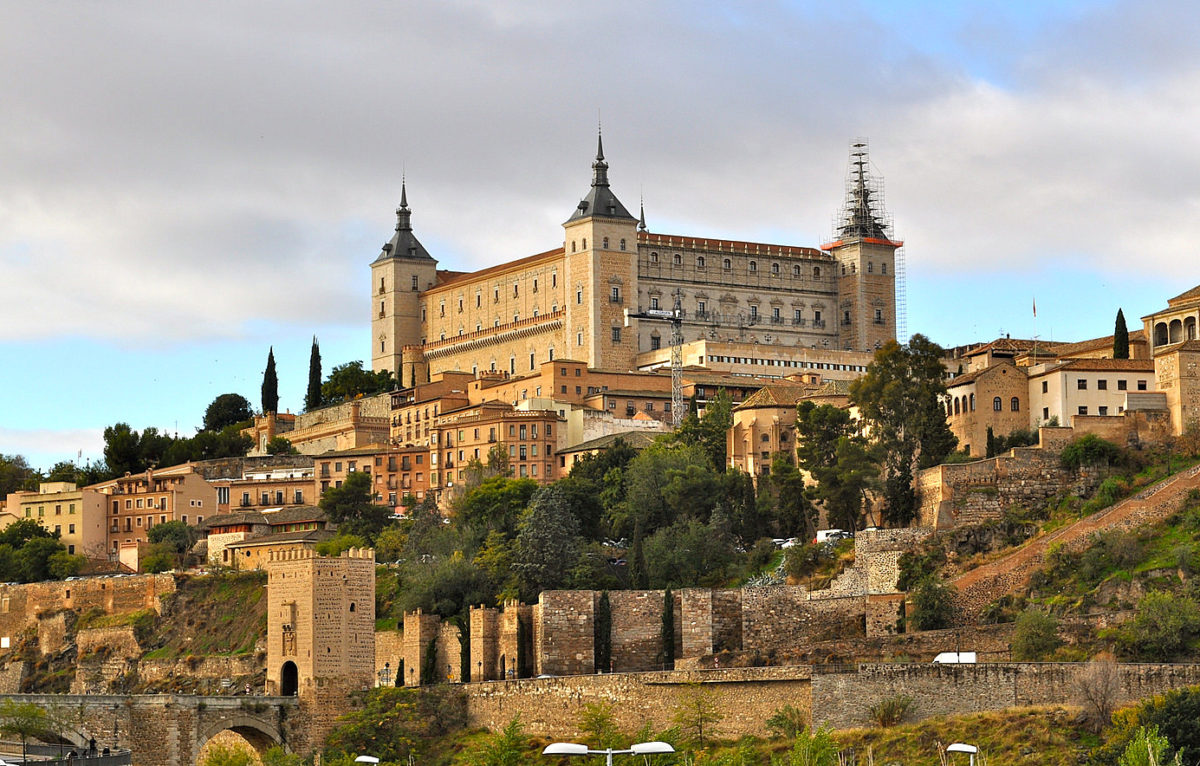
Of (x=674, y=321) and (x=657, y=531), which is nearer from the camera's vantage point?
(x=657, y=531)

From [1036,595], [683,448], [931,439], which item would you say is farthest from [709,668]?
[683,448]

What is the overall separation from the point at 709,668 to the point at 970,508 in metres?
12.8

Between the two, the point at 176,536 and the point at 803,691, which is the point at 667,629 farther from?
the point at 176,536

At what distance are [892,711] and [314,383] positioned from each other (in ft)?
278

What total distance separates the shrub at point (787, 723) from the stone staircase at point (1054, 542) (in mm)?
9149

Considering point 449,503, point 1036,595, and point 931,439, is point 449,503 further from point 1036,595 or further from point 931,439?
point 1036,595

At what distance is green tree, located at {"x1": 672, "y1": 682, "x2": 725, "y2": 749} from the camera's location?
65688 millimetres

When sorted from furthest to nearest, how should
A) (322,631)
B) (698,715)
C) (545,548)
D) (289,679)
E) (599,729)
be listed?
(545,548) < (289,679) < (322,631) < (599,729) < (698,715)

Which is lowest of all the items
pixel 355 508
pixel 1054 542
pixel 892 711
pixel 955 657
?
pixel 892 711

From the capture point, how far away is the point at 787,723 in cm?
6512

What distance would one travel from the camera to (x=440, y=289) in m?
142

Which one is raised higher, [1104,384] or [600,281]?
[600,281]

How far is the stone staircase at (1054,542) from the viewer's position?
7294 centimetres

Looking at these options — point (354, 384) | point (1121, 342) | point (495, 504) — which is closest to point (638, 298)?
point (354, 384)
